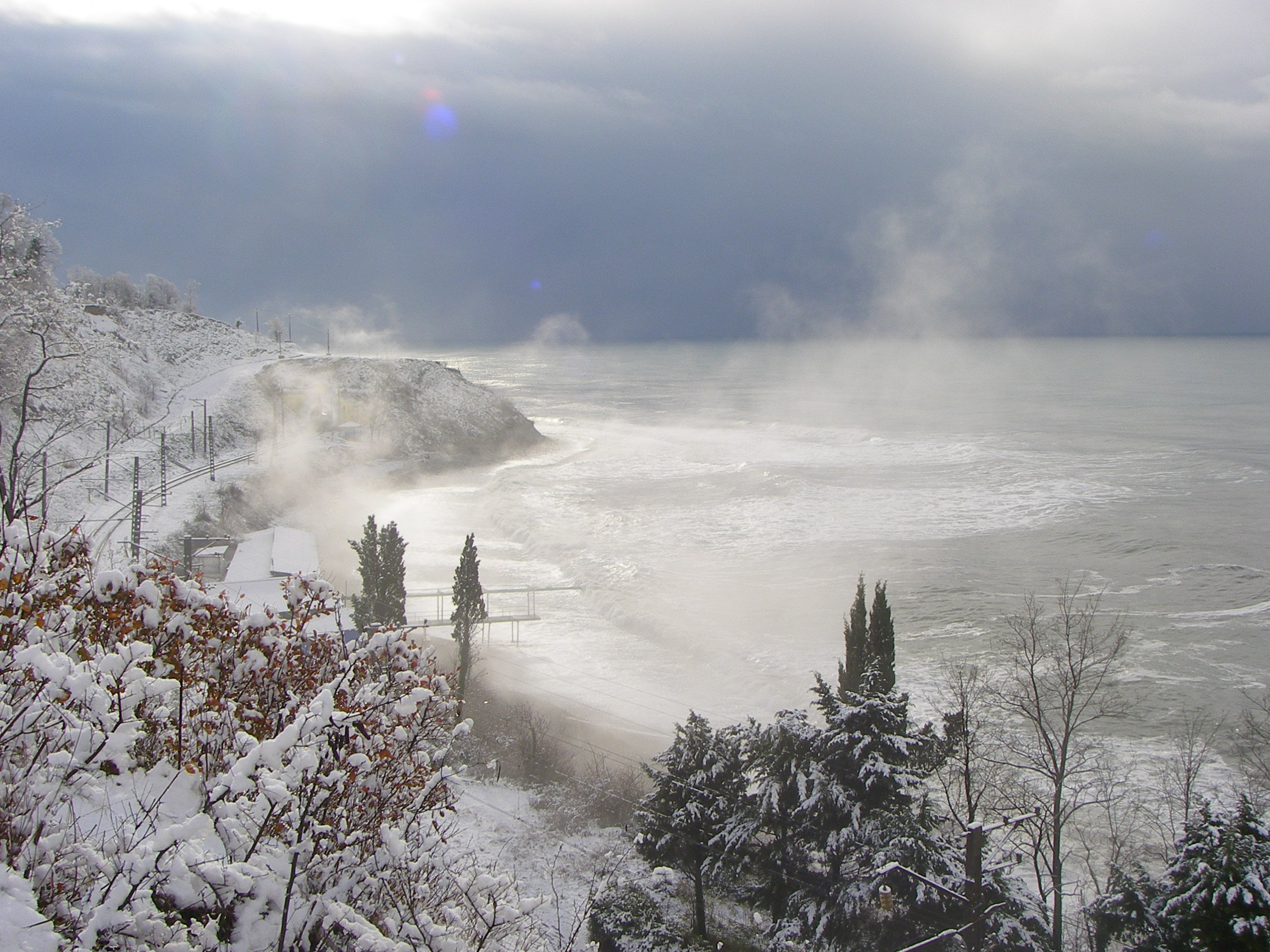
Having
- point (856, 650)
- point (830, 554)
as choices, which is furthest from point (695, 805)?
point (830, 554)

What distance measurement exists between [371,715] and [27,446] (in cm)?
6024

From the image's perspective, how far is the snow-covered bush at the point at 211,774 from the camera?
19.5ft

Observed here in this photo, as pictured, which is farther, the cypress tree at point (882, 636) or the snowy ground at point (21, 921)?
the cypress tree at point (882, 636)

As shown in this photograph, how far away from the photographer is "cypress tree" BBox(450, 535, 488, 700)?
31.6 m

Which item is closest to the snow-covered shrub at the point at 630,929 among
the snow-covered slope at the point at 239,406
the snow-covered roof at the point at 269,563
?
the snow-covered roof at the point at 269,563

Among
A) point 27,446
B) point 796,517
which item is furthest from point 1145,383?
point 27,446

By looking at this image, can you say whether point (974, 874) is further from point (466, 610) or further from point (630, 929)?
point (466, 610)

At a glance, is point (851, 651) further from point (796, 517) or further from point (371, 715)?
point (796, 517)

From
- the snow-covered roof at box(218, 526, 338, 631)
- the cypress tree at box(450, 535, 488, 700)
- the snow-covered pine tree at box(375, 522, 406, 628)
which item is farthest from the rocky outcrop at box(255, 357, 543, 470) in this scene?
the cypress tree at box(450, 535, 488, 700)

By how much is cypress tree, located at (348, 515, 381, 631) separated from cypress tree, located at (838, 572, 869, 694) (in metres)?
16.4

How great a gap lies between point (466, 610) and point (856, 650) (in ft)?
47.2

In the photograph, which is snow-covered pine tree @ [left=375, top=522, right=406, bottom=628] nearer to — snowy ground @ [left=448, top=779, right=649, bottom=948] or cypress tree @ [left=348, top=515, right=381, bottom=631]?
cypress tree @ [left=348, top=515, right=381, bottom=631]

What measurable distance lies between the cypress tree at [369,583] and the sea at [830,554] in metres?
5.59

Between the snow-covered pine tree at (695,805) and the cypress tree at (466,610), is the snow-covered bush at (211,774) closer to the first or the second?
the snow-covered pine tree at (695,805)
